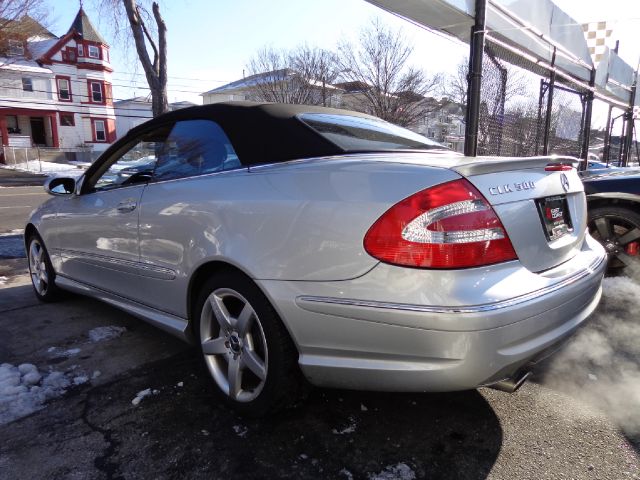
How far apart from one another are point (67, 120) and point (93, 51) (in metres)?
6.28

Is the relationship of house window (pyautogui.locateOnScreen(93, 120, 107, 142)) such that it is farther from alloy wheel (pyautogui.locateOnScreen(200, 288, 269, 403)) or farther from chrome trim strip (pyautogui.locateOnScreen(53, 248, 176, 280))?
alloy wheel (pyautogui.locateOnScreen(200, 288, 269, 403))

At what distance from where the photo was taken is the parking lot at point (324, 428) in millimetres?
1951

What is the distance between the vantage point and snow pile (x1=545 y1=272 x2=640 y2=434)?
95.2 inches

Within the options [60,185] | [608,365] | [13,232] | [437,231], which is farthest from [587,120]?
[13,232]

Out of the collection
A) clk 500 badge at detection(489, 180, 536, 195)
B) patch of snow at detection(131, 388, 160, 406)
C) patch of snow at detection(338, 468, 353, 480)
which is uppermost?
clk 500 badge at detection(489, 180, 536, 195)

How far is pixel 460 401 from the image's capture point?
96.5 inches

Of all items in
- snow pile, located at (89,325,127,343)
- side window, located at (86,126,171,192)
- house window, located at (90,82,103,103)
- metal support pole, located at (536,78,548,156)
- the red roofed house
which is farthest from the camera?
house window, located at (90,82,103,103)

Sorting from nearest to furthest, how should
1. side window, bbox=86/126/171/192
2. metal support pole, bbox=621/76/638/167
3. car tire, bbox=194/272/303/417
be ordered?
car tire, bbox=194/272/303/417 < side window, bbox=86/126/171/192 < metal support pole, bbox=621/76/638/167

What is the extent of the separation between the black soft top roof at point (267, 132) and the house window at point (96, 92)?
41195 mm

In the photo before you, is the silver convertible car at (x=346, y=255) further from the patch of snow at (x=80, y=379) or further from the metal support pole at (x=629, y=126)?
the metal support pole at (x=629, y=126)

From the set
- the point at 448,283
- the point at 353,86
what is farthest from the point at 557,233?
the point at 353,86

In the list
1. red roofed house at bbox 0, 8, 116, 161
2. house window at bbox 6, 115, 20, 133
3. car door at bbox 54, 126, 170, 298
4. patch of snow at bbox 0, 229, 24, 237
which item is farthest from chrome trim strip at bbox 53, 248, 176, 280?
house window at bbox 6, 115, 20, 133

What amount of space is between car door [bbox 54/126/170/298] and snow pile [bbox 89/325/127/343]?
14.3 inches

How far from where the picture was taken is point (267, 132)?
7.89 ft
